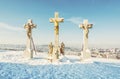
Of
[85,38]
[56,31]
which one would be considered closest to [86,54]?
[85,38]

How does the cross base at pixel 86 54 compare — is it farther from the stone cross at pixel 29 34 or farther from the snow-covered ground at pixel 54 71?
the stone cross at pixel 29 34

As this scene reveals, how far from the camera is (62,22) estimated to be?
19984 mm

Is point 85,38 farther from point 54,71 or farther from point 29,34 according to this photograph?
point 54,71

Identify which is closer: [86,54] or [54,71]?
[54,71]

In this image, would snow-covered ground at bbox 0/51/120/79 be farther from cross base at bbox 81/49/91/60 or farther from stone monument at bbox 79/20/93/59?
stone monument at bbox 79/20/93/59

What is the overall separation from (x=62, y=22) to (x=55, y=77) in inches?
391

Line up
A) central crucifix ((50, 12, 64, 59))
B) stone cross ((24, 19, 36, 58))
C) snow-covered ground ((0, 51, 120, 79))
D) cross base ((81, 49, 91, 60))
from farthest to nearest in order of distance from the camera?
stone cross ((24, 19, 36, 58))
cross base ((81, 49, 91, 60))
central crucifix ((50, 12, 64, 59))
snow-covered ground ((0, 51, 120, 79))

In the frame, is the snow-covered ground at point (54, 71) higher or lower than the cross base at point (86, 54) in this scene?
lower

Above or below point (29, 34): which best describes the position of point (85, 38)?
below

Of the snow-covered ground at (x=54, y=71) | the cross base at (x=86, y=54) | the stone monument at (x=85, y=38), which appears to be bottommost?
the snow-covered ground at (x=54, y=71)

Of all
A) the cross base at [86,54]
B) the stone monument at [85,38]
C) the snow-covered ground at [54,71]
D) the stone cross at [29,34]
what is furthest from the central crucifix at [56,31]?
the stone cross at [29,34]

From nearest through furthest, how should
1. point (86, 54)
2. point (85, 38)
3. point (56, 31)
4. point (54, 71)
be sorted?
1. point (54, 71)
2. point (56, 31)
3. point (86, 54)
4. point (85, 38)

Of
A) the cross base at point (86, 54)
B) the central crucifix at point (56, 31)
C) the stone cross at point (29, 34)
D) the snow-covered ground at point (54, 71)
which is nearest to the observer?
the snow-covered ground at point (54, 71)

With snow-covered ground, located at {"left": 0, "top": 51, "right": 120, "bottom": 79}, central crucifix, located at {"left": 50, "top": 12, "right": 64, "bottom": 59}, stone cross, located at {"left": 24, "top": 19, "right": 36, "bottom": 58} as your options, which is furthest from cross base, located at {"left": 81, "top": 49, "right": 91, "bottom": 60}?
stone cross, located at {"left": 24, "top": 19, "right": 36, "bottom": 58}
